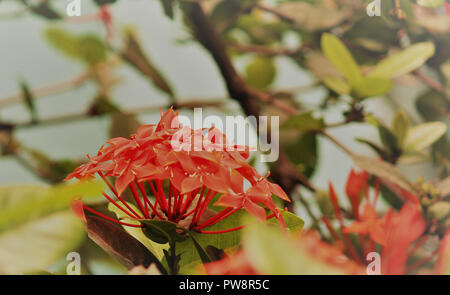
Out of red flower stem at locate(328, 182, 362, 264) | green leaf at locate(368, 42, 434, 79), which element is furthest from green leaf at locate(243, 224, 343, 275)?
green leaf at locate(368, 42, 434, 79)

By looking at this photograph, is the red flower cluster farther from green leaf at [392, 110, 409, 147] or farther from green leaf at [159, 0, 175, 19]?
green leaf at [159, 0, 175, 19]

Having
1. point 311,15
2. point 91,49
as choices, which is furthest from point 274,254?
point 91,49

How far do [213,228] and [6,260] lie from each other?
13 centimetres

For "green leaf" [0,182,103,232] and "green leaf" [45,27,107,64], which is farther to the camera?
"green leaf" [45,27,107,64]

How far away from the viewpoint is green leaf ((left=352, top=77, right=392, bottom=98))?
0.38 meters

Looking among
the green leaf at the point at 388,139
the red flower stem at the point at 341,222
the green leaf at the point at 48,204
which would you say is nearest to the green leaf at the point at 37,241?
the green leaf at the point at 48,204

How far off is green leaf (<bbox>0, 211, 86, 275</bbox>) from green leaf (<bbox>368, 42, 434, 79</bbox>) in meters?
0.35

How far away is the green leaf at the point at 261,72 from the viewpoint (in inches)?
25.3

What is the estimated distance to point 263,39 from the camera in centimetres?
64

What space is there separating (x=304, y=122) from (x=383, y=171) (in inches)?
4.2

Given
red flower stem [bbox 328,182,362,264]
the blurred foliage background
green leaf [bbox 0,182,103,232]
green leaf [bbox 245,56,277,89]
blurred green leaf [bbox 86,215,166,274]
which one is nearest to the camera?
green leaf [bbox 0,182,103,232]

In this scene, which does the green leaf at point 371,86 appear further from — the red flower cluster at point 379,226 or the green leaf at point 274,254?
the green leaf at point 274,254

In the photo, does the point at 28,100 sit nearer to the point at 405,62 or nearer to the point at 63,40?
the point at 63,40

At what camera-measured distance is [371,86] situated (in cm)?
39
